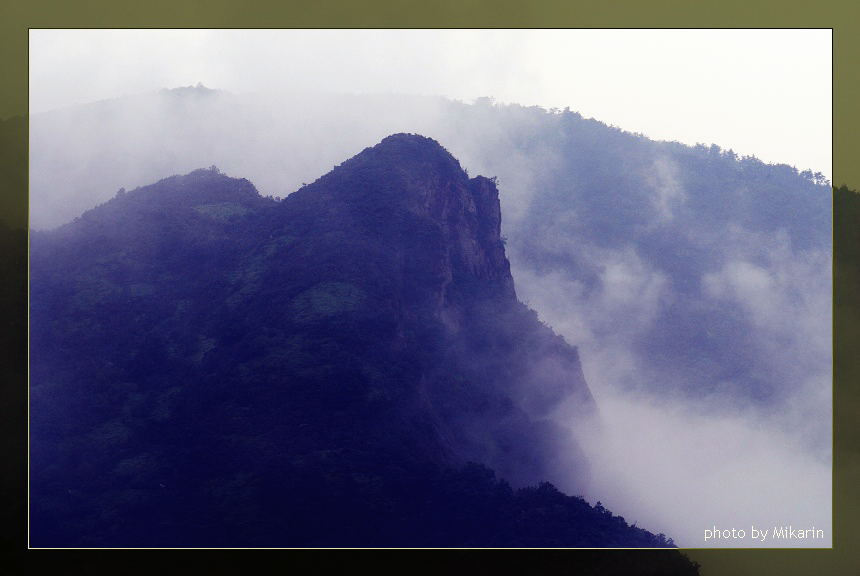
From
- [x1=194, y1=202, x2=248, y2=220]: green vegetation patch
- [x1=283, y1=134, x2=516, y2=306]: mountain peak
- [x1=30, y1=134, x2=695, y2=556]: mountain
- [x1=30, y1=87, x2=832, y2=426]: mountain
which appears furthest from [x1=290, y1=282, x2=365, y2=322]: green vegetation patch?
[x1=30, y1=87, x2=832, y2=426]: mountain

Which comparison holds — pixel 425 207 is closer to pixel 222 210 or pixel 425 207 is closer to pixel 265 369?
pixel 222 210

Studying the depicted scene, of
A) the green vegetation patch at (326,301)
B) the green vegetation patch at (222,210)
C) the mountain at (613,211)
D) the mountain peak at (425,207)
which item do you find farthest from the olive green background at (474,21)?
the green vegetation patch at (326,301)

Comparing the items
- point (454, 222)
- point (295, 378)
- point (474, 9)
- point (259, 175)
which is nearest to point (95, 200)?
point (259, 175)

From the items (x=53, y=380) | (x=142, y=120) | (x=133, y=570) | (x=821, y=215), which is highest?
(x=142, y=120)

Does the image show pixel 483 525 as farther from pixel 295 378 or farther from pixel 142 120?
pixel 142 120

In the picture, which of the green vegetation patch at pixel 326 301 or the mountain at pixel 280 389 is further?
the green vegetation patch at pixel 326 301

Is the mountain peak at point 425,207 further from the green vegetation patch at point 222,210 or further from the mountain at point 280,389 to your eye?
the green vegetation patch at point 222,210
